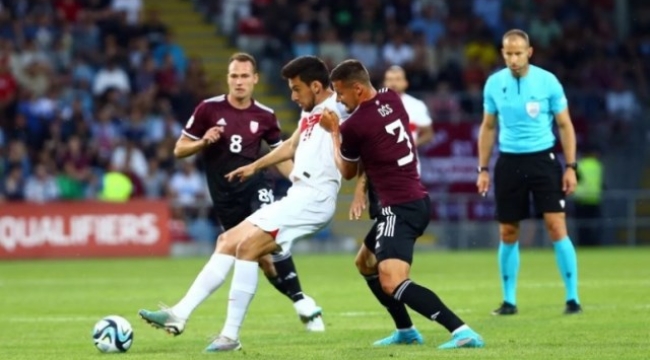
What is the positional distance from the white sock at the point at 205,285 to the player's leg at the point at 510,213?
10.9 ft

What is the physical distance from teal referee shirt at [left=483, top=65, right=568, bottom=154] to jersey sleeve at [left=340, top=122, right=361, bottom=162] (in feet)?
11.3

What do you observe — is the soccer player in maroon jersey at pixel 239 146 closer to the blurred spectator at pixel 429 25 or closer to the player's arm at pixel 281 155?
the player's arm at pixel 281 155

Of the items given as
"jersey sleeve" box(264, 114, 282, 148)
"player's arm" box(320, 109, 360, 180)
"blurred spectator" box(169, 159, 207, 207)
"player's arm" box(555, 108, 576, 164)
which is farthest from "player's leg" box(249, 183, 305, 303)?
"blurred spectator" box(169, 159, 207, 207)

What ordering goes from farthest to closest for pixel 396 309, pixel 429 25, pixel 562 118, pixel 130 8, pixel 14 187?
pixel 429 25 < pixel 130 8 < pixel 14 187 < pixel 562 118 < pixel 396 309

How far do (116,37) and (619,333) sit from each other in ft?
67.8

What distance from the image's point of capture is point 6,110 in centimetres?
2808

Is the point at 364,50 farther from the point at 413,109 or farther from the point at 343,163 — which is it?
the point at 343,163

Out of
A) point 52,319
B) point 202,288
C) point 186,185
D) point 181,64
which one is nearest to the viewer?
point 202,288

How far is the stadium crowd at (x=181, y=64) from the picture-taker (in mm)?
27406

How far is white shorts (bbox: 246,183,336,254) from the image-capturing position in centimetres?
1098

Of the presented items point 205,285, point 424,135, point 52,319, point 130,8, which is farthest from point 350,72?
point 130,8

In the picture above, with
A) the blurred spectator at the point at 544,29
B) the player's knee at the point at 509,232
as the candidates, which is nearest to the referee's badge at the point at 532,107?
the player's knee at the point at 509,232

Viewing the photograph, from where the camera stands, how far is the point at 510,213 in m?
13.9

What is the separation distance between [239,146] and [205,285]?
7.85 ft
